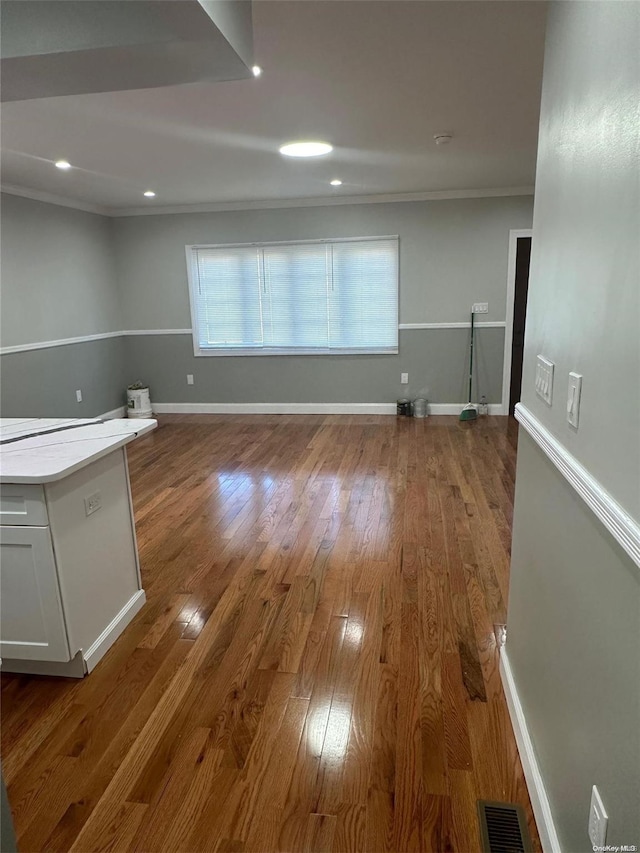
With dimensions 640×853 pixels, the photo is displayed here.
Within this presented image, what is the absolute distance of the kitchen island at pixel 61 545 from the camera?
1.77m

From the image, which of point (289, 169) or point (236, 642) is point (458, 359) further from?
point (236, 642)

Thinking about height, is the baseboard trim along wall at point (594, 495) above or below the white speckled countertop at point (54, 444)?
above

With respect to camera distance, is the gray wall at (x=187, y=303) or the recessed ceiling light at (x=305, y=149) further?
the gray wall at (x=187, y=303)

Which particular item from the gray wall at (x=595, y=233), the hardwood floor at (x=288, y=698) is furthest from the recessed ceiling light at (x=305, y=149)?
the hardwood floor at (x=288, y=698)

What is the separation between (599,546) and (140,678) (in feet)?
5.64

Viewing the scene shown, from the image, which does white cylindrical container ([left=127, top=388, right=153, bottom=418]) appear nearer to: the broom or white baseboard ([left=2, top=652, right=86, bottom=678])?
the broom

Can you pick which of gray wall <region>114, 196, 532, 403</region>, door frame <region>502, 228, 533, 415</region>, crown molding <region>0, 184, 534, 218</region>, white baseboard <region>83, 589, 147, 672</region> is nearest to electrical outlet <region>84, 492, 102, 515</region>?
white baseboard <region>83, 589, 147, 672</region>

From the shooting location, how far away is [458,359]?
5840 millimetres

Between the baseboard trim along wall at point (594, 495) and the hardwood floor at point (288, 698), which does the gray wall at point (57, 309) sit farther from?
the baseboard trim along wall at point (594, 495)

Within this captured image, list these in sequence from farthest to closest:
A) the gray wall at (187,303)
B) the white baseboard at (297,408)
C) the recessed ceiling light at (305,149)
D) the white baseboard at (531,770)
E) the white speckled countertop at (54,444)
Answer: the white baseboard at (297,408)
the gray wall at (187,303)
the recessed ceiling light at (305,149)
the white speckled countertop at (54,444)
the white baseboard at (531,770)

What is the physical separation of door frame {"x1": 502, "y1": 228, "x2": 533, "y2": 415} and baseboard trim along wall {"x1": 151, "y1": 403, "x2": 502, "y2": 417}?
19 cm

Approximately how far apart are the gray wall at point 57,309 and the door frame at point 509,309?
4532 millimetres

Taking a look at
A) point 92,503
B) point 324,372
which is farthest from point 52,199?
point 92,503

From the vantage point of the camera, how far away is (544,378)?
1.41 metres
